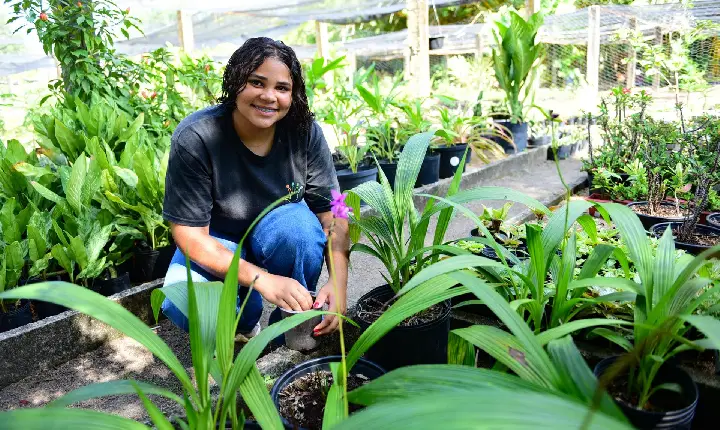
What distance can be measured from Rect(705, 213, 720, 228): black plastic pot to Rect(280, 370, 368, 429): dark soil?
210 cm

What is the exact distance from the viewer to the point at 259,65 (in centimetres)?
175

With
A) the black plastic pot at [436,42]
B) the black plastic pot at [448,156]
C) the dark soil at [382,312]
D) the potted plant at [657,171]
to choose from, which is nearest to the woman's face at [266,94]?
the dark soil at [382,312]

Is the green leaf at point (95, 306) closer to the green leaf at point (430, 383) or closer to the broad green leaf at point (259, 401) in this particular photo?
the broad green leaf at point (259, 401)

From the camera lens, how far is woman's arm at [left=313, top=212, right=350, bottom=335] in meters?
1.55

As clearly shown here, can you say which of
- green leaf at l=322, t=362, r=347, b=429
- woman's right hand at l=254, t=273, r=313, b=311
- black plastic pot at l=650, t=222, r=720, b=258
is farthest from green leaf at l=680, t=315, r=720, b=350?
black plastic pot at l=650, t=222, r=720, b=258

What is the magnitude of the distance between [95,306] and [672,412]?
106 centimetres

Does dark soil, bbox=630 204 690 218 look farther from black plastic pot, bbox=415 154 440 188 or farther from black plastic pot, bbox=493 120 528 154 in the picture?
black plastic pot, bbox=493 120 528 154

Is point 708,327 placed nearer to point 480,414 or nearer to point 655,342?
point 655,342

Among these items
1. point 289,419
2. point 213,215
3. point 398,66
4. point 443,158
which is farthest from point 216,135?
point 398,66

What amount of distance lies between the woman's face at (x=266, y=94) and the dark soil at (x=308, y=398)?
2.72 feet

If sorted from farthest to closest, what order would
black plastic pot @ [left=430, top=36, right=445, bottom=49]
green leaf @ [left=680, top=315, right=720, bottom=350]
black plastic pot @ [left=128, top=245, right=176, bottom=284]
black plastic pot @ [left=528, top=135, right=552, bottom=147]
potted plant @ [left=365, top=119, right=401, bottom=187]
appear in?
black plastic pot @ [left=430, top=36, right=445, bottom=49] < black plastic pot @ [left=528, top=135, right=552, bottom=147] < potted plant @ [left=365, top=119, right=401, bottom=187] < black plastic pot @ [left=128, top=245, right=176, bottom=284] < green leaf @ [left=680, top=315, right=720, bottom=350]

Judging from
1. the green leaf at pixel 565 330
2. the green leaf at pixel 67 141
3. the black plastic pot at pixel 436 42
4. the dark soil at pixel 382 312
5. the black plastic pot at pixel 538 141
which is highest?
the black plastic pot at pixel 436 42

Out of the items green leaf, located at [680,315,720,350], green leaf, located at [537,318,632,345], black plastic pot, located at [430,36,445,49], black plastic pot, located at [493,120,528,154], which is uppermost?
black plastic pot, located at [430,36,445,49]

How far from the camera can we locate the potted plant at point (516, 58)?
17.8 feet
